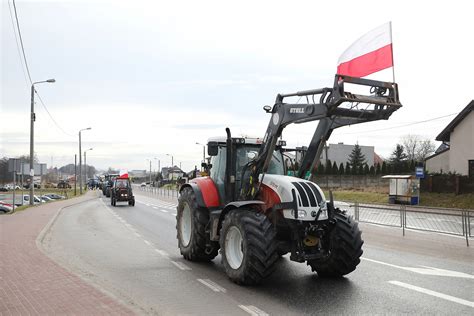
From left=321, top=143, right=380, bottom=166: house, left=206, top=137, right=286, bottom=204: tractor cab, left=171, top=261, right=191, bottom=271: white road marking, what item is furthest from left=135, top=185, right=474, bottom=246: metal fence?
left=321, top=143, right=380, bottom=166: house

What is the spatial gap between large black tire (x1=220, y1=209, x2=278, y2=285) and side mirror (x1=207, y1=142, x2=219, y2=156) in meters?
1.95

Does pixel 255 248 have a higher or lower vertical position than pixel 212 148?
lower

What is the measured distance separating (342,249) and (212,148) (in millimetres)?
3185

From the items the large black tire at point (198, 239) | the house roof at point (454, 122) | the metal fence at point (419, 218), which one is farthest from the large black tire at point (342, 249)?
the house roof at point (454, 122)

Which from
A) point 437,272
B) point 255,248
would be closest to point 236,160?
point 255,248

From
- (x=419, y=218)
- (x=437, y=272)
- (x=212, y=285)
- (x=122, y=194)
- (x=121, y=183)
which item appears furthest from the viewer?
(x=121, y=183)

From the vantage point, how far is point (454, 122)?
38031mm

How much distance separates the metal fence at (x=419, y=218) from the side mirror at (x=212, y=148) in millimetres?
4999

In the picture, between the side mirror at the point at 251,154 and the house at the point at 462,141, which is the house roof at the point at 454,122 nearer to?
the house at the point at 462,141

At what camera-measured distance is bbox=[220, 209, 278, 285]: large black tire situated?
723 cm

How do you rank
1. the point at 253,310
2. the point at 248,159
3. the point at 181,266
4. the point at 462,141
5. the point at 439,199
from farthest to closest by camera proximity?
1. the point at 462,141
2. the point at 439,199
3. the point at 181,266
4. the point at 248,159
5. the point at 253,310

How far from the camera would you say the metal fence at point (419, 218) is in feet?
44.8

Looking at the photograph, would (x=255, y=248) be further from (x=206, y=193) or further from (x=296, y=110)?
(x=206, y=193)

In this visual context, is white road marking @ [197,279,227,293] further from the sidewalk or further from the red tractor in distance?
the sidewalk
